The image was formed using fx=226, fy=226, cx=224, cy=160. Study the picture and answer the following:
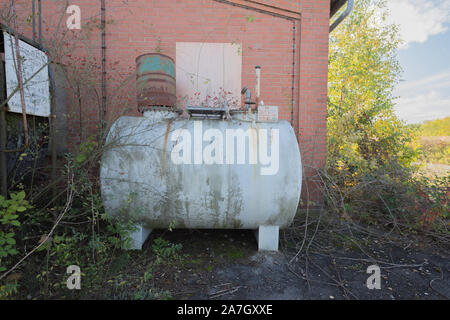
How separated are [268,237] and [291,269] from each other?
486mm

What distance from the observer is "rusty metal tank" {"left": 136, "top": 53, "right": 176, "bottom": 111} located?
334 cm

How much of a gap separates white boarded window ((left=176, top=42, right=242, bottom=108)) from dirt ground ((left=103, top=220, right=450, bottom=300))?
2.77 metres

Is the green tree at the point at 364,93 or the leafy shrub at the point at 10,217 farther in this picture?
the green tree at the point at 364,93

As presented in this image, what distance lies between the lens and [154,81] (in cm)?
338

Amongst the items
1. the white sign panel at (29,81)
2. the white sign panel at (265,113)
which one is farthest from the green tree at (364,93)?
the white sign panel at (29,81)

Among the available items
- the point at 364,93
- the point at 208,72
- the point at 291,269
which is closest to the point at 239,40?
the point at 208,72

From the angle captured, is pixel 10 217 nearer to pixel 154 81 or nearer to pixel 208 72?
pixel 154 81

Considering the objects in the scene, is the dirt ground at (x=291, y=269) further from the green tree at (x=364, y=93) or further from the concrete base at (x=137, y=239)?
the green tree at (x=364, y=93)

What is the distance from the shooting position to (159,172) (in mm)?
2846

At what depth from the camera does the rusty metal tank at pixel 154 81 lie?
3338 mm

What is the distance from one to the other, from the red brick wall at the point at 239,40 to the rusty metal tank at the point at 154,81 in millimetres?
1320

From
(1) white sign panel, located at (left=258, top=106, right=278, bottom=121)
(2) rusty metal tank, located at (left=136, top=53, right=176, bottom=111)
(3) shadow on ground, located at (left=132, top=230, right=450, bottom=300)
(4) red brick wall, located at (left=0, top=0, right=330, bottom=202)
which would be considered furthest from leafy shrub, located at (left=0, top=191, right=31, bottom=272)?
(1) white sign panel, located at (left=258, top=106, right=278, bottom=121)

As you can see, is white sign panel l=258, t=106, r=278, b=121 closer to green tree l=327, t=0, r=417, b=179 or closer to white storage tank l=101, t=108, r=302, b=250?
white storage tank l=101, t=108, r=302, b=250

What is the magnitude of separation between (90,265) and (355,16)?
Answer: 1255 centimetres
